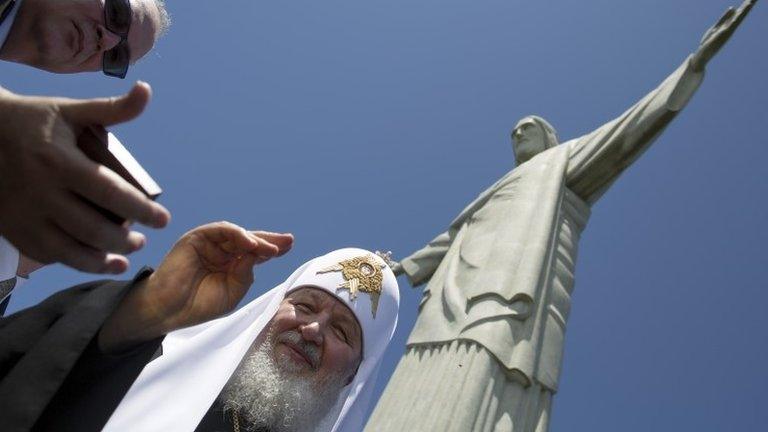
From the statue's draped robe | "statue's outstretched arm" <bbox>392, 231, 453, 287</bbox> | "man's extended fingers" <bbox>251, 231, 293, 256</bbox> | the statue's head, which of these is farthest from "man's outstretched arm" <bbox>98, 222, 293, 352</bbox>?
the statue's head

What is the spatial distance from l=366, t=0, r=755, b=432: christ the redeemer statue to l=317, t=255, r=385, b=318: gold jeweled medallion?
2.59 feet

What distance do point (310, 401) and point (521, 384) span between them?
66.0 inches

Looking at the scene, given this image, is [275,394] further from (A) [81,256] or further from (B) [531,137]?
(B) [531,137]

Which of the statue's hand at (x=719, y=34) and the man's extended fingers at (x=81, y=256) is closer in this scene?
the man's extended fingers at (x=81, y=256)

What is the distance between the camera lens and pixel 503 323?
3.58 meters

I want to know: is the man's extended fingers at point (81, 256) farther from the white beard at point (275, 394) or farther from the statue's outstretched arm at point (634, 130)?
the statue's outstretched arm at point (634, 130)

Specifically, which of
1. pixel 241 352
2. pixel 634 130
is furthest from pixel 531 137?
pixel 241 352

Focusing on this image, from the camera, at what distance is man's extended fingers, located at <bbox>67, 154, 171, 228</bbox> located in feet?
2.35

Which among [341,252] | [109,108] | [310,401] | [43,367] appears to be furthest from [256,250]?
[341,252]

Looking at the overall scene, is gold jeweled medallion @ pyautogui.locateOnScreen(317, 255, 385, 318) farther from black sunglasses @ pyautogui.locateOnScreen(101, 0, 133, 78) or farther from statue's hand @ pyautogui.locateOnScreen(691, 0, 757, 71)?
statue's hand @ pyautogui.locateOnScreen(691, 0, 757, 71)

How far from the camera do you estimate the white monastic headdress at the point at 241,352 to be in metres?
1.90

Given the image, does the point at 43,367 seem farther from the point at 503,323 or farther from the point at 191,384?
the point at 503,323

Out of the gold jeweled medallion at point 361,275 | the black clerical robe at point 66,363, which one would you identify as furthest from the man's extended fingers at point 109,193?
the gold jeweled medallion at point 361,275

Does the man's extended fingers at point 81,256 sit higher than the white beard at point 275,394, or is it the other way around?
the white beard at point 275,394
